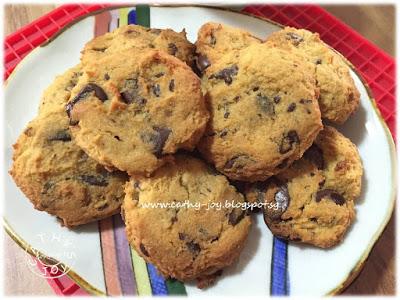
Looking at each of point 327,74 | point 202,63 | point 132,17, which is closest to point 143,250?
point 202,63

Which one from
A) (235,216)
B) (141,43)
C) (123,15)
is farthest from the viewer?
(123,15)

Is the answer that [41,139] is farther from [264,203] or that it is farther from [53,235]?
[264,203]

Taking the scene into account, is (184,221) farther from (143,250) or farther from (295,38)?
(295,38)

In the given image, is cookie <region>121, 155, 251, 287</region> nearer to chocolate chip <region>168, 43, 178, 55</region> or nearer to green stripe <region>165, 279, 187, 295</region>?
green stripe <region>165, 279, 187, 295</region>

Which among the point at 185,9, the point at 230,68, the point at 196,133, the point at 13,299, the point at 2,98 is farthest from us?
the point at 185,9

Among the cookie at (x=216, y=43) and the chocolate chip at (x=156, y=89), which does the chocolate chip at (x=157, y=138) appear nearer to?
the chocolate chip at (x=156, y=89)

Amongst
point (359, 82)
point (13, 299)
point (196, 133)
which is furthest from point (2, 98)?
point (359, 82)
